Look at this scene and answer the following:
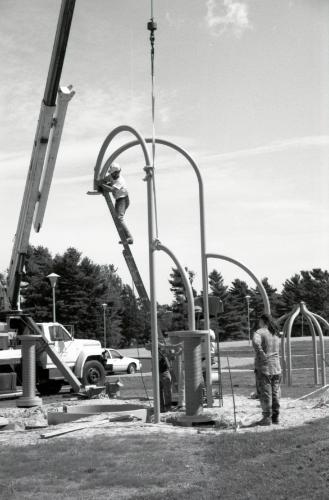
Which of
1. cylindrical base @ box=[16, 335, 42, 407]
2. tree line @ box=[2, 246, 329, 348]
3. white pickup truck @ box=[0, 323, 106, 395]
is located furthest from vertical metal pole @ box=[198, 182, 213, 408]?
tree line @ box=[2, 246, 329, 348]

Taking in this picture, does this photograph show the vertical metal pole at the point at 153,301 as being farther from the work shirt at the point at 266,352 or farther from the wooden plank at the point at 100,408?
the wooden plank at the point at 100,408

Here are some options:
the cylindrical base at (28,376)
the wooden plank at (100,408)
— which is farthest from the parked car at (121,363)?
the wooden plank at (100,408)

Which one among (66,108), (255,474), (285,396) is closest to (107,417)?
(285,396)

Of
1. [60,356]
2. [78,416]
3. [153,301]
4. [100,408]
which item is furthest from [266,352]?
[60,356]

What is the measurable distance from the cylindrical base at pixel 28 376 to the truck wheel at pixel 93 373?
192 inches

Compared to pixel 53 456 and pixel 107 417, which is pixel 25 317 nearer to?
pixel 107 417

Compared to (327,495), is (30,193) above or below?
above

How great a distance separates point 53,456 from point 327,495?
3488 millimetres

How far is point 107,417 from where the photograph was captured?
36.4ft

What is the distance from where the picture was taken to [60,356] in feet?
66.4

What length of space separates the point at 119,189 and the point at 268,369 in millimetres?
4460

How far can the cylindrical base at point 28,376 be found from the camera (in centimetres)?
1532

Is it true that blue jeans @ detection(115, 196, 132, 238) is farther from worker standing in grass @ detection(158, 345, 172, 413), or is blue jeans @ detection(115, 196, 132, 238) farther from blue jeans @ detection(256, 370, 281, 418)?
blue jeans @ detection(256, 370, 281, 418)

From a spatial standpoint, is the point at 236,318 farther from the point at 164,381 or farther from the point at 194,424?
the point at 194,424
